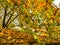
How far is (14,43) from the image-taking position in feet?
24.6

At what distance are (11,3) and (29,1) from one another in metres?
0.86

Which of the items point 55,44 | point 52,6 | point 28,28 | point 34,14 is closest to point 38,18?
point 34,14

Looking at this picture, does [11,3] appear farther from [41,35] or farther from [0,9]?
[0,9]

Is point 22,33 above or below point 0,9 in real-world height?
below

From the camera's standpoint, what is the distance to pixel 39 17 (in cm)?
823

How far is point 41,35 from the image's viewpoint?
872cm

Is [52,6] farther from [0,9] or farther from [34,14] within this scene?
[0,9]

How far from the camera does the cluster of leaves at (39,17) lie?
25.5 feet

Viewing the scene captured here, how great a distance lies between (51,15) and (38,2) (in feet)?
4.26

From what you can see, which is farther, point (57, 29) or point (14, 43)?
point (57, 29)

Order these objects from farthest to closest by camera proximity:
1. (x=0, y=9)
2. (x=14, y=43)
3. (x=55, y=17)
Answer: (x=0, y=9)
(x=55, y=17)
(x=14, y=43)

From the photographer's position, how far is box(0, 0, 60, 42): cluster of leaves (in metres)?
7.77

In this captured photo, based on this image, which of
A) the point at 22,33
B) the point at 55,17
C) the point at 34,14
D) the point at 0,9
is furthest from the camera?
the point at 0,9

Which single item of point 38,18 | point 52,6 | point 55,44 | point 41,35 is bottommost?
point 55,44
